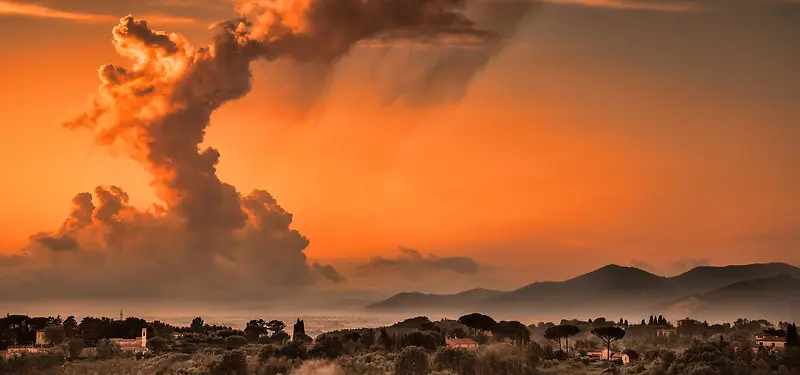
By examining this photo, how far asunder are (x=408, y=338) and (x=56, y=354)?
34.8 m

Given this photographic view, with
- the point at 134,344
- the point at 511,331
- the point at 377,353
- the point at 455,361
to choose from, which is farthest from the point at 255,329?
the point at 455,361

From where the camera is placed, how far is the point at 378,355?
301 ft

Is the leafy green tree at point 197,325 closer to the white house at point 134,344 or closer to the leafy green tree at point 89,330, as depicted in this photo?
the leafy green tree at point 89,330

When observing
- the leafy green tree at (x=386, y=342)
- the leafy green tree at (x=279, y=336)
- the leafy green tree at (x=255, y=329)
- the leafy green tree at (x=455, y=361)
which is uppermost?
the leafy green tree at (x=255, y=329)

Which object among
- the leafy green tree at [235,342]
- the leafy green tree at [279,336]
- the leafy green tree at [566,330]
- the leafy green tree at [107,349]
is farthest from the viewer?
the leafy green tree at [279,336]

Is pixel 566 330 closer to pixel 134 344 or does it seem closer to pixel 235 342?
pixel 235 342

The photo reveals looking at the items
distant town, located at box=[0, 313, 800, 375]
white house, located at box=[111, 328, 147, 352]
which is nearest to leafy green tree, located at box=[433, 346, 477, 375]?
distant town, located at box=[0, 313, 800, 375]

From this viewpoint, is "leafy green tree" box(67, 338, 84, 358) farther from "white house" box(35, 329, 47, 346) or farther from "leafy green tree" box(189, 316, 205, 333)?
"leafy green tree" box(189, 316, 205, 333)

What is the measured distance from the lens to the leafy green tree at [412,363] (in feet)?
258

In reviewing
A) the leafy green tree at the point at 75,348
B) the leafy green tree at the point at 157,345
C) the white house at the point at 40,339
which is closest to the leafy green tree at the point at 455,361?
the leafy green tree at the point at 157,345

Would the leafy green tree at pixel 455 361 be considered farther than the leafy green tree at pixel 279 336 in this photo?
No

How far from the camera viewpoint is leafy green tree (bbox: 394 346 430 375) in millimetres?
78688

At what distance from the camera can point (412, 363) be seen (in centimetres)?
8000

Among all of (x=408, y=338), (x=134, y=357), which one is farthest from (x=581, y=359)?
(x=134, y=357)
